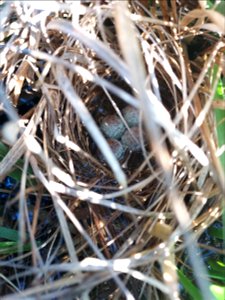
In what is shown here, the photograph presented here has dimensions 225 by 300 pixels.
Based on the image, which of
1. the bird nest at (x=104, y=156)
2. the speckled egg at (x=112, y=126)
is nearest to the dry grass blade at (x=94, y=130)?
the bird nest at (x=104, y=156)

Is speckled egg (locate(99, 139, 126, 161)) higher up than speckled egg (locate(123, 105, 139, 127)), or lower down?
lower down

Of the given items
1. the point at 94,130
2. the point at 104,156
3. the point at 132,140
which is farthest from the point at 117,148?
the point at 94,130

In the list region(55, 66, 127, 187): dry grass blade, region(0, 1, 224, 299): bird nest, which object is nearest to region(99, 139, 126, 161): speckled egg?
region(0, 1, 224, 299): bird nest

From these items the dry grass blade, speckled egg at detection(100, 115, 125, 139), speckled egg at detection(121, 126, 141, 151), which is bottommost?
speckled egg at detection(121, 126, 141, 151)

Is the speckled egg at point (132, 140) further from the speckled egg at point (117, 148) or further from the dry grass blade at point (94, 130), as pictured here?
the dry grass blade at point (94, 130)

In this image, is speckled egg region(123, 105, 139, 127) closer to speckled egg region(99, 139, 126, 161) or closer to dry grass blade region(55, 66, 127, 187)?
speckled egg region(99, 139, 126, 161)

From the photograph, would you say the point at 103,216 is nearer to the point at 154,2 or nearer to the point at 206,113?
the point at 206,113

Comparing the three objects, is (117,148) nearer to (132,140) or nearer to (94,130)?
(132,140)
